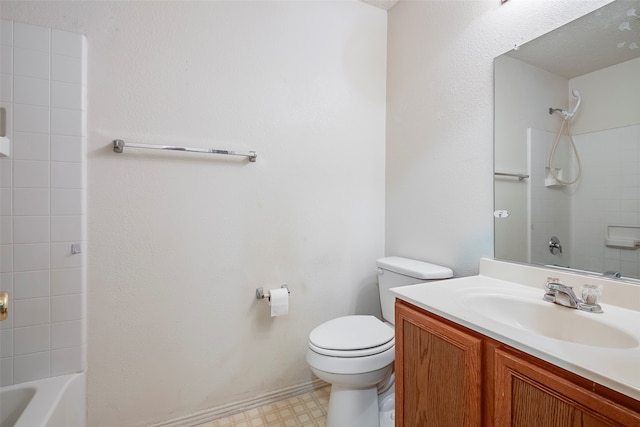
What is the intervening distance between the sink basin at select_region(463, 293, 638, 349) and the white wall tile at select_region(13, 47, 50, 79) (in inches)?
71.6

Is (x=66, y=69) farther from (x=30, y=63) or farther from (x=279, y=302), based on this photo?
(x=279, y=302)

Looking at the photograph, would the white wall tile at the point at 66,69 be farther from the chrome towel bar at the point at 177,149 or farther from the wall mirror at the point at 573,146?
the wall mirror at the point at 573,146

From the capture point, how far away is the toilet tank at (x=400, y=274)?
1.33 meters

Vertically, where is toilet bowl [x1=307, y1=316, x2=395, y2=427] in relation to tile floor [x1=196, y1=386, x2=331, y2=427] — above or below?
above

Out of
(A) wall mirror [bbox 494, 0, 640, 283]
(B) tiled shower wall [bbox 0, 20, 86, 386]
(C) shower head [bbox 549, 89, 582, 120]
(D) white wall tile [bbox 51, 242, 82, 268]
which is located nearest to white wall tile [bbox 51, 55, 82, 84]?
(B) tiled shower wall [bbox 0, 20, 86, 386]

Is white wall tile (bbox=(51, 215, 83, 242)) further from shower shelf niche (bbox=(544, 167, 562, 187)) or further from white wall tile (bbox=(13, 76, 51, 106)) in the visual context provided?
shower shelf niche (bbox=(544, 167, 562, 187))

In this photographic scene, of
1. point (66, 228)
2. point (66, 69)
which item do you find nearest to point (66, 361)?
point (66, 228)

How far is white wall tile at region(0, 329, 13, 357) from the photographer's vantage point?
1079 millimetres

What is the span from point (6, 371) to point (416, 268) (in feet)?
5.77

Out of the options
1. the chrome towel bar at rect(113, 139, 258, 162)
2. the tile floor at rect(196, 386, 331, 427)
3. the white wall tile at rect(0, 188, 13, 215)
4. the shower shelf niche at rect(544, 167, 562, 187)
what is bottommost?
the tile floor at rect(196, 386, 331, 427)

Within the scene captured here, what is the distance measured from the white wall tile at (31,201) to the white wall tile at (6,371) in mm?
575

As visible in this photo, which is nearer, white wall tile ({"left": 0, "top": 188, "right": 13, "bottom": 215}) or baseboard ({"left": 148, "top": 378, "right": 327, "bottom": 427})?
white wall tile ({"left": 0, "top": 188, "right": 13, "bottom": 215})

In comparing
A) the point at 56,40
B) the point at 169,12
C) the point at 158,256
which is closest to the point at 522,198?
the point at 158,256

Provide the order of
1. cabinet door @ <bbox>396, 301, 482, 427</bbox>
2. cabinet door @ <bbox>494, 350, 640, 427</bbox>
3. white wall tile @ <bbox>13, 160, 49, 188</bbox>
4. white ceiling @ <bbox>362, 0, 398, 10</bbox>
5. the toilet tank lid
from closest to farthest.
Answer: cabinet door @ <bbox>494, 350, 640, 427</bbox>
cabinet door @ <bbox>396, 301, 482, 427</bbox>
white wall tile @ <bbox>13, 160, 49, 188</bbox>
the toilet tank lid
white ceiling @ <bbox>362, 0, 398, 10</bbox>
